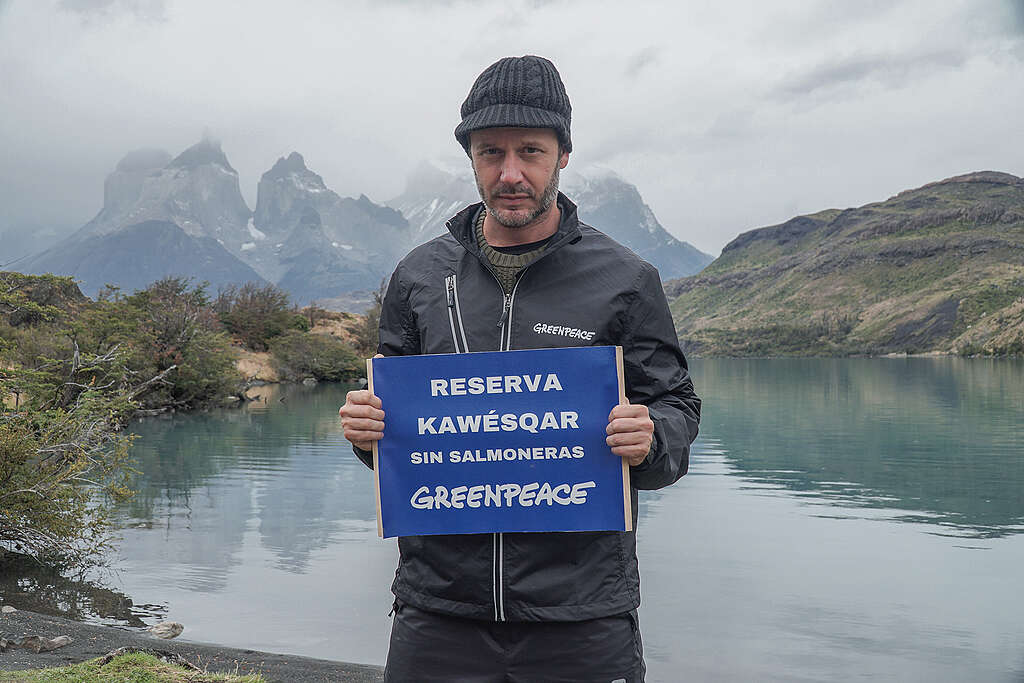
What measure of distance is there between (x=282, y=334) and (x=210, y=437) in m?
31.7

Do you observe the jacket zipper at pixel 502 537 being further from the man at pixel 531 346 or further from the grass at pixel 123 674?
the grass at pixel 123 674

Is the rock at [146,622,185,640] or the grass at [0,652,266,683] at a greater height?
the grass at [0,652,266,683]

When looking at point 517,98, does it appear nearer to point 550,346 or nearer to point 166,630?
point 550,346

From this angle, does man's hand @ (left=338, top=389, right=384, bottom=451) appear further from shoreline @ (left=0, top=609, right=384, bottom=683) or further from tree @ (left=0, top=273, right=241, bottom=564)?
tree @ (left=0, top=273, right=241, bottom=564)

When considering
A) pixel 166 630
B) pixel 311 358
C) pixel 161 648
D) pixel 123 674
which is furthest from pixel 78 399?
pixel 311 358

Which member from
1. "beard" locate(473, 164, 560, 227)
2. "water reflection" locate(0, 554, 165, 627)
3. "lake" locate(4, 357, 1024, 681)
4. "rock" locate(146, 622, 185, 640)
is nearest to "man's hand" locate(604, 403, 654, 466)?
"beard" locate(473, 164, 560, 227)

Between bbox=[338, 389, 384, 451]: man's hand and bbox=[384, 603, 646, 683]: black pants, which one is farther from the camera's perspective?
bbox=[338, 389, 384, 451]: man's hand

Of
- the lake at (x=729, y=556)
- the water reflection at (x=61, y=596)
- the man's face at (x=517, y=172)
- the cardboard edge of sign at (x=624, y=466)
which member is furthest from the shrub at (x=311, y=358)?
the cardboard edge of sign at (x=624, y=466)

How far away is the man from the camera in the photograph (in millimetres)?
2459

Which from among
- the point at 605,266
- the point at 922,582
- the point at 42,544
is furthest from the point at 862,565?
the point at 605,266

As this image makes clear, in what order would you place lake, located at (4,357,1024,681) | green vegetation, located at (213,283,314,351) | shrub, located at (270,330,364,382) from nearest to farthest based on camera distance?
lake, located at (4,357,1024,681) → shrub, located at (270,330,364,382) → green vegetation, located at (213,283,314,351)

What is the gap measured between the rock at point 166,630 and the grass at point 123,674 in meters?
2.87

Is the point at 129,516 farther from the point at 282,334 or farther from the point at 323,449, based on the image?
the point at 282,334

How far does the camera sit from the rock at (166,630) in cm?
884
